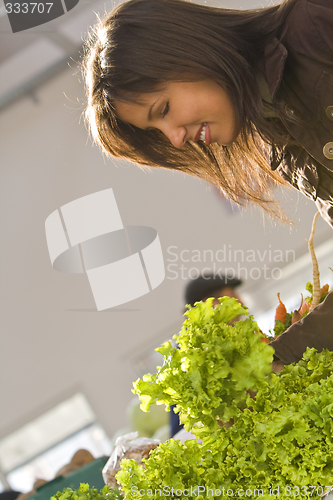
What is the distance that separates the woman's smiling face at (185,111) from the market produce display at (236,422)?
40 centimetres

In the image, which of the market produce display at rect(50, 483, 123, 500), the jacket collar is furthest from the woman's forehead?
the market produce display at rect(50, 483, 123, 500)

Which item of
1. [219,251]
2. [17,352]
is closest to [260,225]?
[219,251]

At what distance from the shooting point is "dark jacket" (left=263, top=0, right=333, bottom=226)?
71 cm

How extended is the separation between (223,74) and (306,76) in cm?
15

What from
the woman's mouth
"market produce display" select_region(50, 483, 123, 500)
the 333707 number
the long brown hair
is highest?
the 333707 number

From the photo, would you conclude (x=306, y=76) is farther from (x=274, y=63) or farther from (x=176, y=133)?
(x=176, y=133)

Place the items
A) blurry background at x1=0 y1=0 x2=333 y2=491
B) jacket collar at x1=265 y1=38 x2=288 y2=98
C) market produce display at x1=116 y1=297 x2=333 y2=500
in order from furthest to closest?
blurry background at x1=0 y1=0 x2=333 y2=491 → jacket collar at x1=265 y1=38 x2=288 y2=98 → market produce display at x1=116 y1=297 x2=333 y2=500

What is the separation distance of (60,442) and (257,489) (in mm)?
1972

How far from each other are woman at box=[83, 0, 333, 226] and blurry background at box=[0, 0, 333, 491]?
158 cm

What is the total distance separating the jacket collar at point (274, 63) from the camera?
28.7 inches

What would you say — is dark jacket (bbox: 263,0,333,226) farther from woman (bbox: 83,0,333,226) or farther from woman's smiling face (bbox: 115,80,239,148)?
woman's smiling face (bbox: 115,80,239,148)

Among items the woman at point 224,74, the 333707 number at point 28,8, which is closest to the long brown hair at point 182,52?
→ the woman at point 224,74

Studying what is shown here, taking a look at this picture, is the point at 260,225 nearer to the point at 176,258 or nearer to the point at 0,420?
the point at 176,258

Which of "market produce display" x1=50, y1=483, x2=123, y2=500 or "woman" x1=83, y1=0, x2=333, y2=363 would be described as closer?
"market produce display" x1=50, y1=483, x2=123, y2=500
